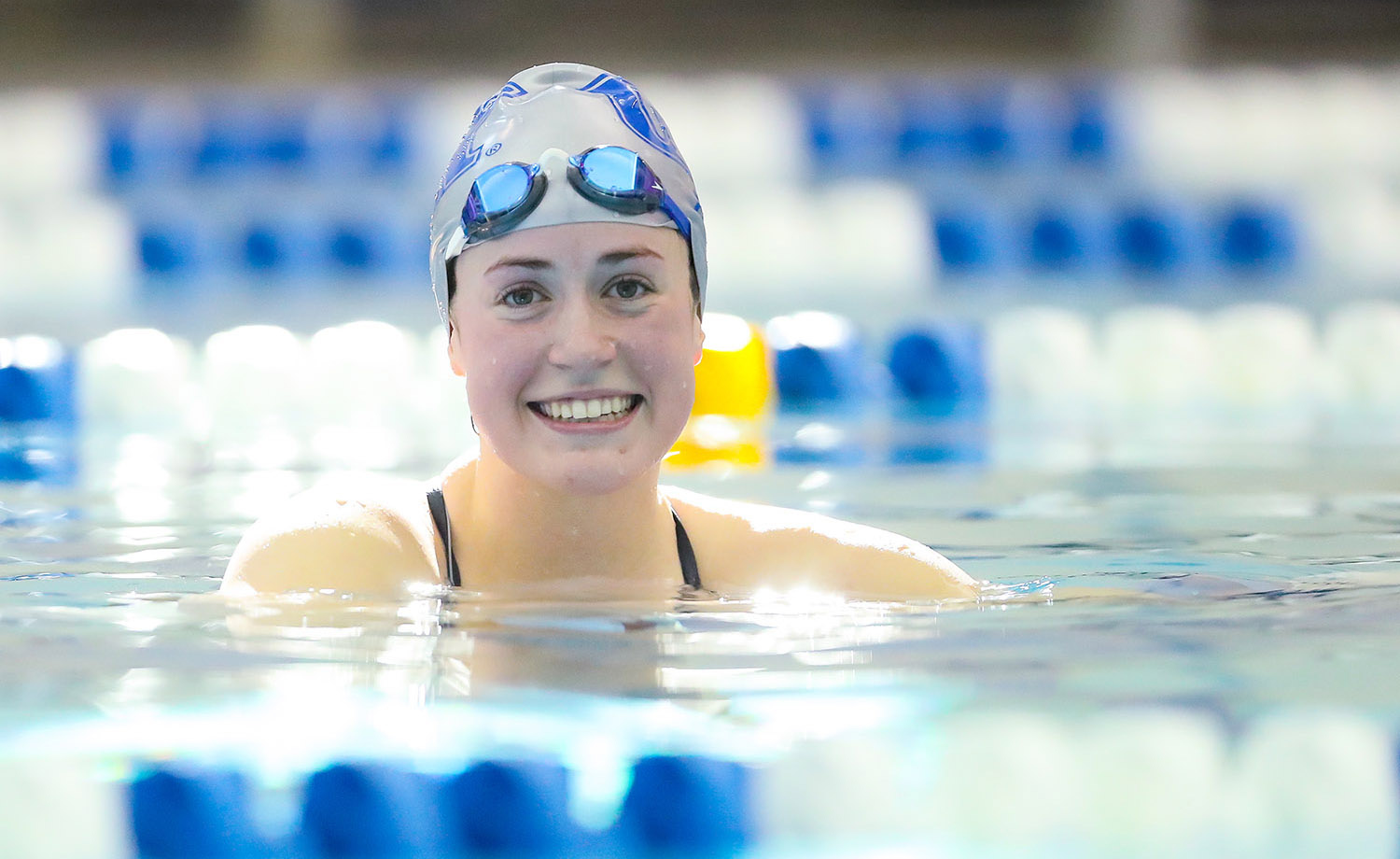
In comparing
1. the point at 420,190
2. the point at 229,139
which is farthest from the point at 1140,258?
the point at 229,139

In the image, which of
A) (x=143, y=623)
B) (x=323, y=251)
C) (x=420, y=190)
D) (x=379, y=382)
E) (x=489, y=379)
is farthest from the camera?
(x=420, y=190)

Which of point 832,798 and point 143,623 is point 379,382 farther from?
point 832,798

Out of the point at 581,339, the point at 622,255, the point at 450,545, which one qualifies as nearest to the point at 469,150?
the point at 622,255

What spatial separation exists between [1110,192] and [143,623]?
6442 millimetres

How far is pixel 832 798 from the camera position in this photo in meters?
1.99

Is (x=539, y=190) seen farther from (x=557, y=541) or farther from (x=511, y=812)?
(x=511, y=812)

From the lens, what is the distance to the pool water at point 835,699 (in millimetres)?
1924

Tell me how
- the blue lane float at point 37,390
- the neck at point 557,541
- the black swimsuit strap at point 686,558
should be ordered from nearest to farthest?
the neck at point 557,541, the black swimsuit strap at point 686,558, the blue lane float at point 37,390

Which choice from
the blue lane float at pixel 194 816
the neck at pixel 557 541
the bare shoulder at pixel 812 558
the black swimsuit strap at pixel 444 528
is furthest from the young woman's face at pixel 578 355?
the blue lane float at pixel 194 816

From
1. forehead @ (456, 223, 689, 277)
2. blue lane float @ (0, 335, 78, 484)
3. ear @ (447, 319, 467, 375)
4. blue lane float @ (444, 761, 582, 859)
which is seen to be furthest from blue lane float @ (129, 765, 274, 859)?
blue lane float @ (0, 335, 78, 484)

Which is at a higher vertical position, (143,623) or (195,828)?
(143,623)

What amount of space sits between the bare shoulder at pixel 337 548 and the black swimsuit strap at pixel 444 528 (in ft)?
0.10

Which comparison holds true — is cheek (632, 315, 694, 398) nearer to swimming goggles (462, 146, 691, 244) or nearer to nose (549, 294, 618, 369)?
nose (549, 294, 618, 369)

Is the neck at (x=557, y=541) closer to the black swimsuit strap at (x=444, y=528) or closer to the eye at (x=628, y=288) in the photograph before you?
the black swimsuit strap at (x=444, y=528)
